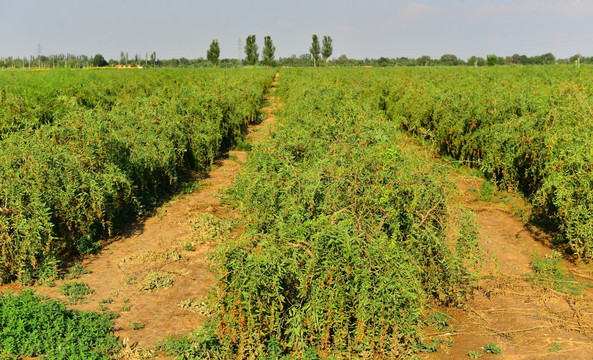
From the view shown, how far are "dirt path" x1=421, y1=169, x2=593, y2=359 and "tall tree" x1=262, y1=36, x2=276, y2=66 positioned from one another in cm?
9643

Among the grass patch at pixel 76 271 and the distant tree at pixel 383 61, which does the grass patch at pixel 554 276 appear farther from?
the distant tree at pixel 383 61

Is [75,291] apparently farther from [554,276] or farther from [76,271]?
[554,276]

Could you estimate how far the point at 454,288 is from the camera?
6.05 metres

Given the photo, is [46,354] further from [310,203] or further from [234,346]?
[310,203]

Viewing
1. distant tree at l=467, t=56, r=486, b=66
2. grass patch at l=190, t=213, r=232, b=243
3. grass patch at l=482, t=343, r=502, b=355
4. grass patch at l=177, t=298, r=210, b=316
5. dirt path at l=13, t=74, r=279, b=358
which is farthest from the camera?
distant tree at l=467, t=56, r=486, b=66

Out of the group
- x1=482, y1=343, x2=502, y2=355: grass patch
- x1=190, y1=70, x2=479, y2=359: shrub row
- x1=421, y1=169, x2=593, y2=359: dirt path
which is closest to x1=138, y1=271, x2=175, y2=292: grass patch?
x1=190, y1=70, x2=479, y2=359: shrub row

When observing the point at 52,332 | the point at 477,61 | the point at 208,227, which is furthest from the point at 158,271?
the point at 477,61

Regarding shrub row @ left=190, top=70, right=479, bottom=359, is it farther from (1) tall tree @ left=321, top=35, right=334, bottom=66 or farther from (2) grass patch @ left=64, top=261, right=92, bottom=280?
(1) tall tree @ left=321, top=35, right=334, bottom=66

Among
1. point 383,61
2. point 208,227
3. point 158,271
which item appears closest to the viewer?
point 158,271

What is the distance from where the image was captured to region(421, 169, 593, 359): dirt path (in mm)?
5281

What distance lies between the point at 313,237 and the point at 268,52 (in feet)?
328

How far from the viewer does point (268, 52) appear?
330 feet

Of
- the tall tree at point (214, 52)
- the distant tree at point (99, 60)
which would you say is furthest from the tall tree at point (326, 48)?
the distant tree at point (99, 60)

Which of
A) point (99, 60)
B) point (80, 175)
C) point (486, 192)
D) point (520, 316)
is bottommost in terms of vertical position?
point (520, 316)
